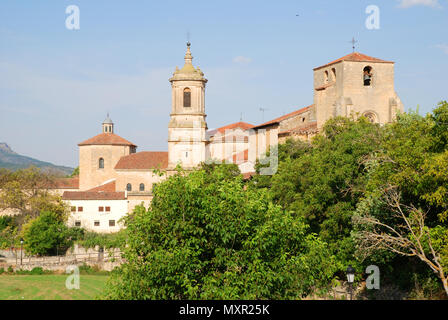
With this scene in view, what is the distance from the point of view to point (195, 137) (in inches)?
2525

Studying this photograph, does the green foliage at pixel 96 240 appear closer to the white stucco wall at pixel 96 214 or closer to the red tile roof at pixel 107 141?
the white stucco wall at pixel 96 214

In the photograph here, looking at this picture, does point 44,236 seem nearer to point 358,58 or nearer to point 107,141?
point 107,141

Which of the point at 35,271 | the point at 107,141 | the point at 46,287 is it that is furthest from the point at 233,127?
the point at 46,287

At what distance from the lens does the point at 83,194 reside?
213ft

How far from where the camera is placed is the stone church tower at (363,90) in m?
48.8

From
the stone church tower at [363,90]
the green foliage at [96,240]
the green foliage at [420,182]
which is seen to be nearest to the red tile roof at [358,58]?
the stone church tower at [363,90]

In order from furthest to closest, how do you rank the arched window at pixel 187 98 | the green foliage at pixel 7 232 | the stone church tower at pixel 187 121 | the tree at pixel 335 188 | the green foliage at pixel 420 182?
the arched window at pixel 187 98 < the stone church tower at pixel 187 121 < the green foliage at pixel 7 232 < the tree at pixel 335 188 < the green foliage at pixel 420 182

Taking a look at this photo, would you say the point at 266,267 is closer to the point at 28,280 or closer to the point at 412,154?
the point at 412,154

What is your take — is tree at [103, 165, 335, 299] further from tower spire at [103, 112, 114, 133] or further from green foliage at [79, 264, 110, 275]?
tower spire at [103, 112, 114, 133]

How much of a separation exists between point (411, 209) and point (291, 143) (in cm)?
2224

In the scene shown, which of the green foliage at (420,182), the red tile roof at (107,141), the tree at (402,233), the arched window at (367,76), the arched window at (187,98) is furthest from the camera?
the red tile roof at (107,141)

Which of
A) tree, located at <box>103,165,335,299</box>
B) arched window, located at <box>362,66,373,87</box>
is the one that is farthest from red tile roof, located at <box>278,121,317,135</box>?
tree, located at <box>103,165,335,299</box>

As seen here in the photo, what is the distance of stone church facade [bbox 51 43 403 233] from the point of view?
4925 centimetres
